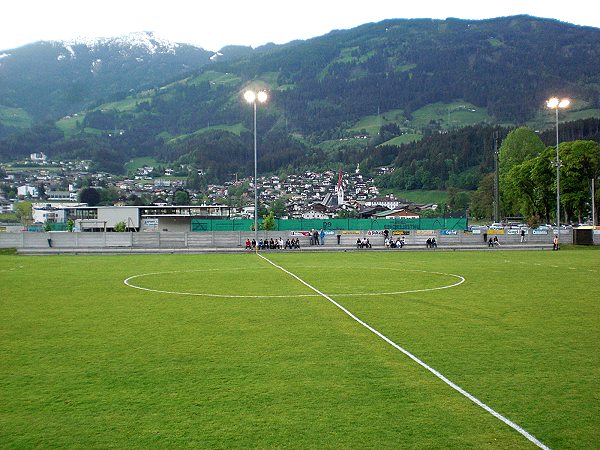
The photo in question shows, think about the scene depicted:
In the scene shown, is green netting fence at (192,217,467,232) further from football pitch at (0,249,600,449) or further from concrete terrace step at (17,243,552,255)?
football pitch at (0,249,600,449)

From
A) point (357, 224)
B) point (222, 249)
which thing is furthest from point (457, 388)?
point (357, 224)

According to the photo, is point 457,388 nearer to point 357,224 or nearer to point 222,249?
point 222,249

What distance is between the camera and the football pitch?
24.4 feet

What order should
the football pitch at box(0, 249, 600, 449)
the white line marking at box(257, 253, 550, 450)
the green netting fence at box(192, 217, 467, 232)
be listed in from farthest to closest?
the green netting fence at box(192, 217, 467, 232), the football pitch at box(0, 249, 600, 449), the white line marking at box(257, 253, 550, 450)

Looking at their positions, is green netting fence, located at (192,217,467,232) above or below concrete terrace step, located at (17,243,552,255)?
above

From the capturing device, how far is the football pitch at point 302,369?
293 inches

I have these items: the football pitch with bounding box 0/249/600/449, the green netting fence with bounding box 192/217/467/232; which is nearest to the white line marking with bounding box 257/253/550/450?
the football pitch with bounding box 0/249/600/449

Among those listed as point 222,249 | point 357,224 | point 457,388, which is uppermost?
point 357,224

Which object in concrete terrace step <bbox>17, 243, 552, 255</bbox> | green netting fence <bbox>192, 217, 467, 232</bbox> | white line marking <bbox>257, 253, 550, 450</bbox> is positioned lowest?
white line marking <bbox>257, 253, 550, 450</bbox>

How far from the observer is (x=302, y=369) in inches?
407

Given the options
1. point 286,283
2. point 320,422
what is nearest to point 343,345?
point 320,422

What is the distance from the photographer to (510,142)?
332ft

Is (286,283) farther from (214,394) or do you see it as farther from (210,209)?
(210,209)

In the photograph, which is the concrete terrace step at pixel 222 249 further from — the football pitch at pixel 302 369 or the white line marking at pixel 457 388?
the white line marking at pixel 457 388
